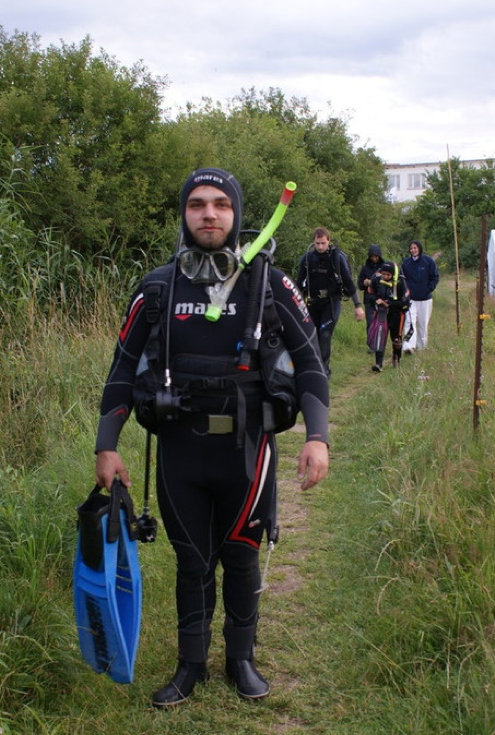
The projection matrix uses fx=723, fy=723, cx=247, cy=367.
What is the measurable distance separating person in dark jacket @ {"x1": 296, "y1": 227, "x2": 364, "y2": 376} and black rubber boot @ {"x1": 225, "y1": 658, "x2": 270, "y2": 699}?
224 inches

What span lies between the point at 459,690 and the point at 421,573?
0.78m

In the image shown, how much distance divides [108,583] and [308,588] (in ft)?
5.49

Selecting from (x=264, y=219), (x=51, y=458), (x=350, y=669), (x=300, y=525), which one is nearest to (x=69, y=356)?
(x=51, y=458)

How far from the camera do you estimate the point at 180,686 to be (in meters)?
2.95

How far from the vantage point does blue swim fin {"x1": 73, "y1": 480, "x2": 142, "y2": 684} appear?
8.38 feet

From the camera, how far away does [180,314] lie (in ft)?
8.96

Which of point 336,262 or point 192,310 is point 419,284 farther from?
point 192,310

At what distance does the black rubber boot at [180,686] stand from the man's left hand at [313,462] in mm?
941

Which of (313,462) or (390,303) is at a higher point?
(390,303)

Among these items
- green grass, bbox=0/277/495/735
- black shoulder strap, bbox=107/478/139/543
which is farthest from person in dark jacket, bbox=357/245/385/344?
black shoulder strap, bbox=107/478/139/543

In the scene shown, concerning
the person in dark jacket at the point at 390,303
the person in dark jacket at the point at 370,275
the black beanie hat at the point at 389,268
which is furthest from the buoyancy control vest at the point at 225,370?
the person in dark jacket at the point at 370,275

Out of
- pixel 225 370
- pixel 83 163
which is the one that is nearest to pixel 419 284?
pixel 83 163

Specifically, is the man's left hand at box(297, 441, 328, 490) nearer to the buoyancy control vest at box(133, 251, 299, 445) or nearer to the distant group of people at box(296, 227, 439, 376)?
the buoyancy control vest at box(133, 251, 299, 445)

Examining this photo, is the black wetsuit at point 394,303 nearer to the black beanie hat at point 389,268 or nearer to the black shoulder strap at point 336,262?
the black beanie hat at point 389,268
